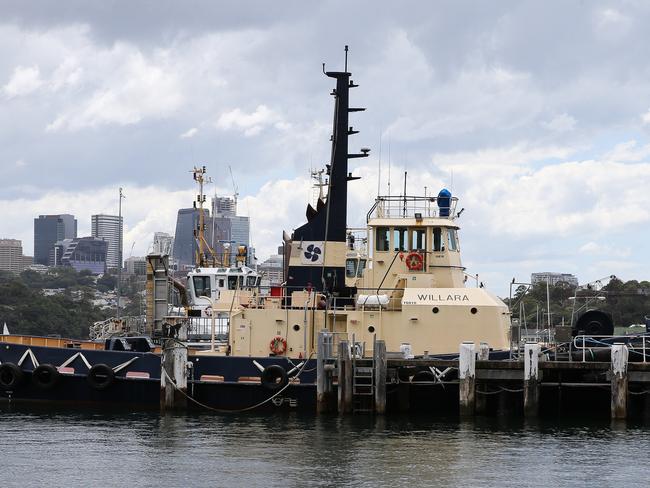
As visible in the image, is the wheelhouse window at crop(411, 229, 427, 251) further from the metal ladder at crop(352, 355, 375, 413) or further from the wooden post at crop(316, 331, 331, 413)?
the metal ladder at crop(352, 355, 375, 413)

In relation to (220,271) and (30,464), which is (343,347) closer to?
(30,464)

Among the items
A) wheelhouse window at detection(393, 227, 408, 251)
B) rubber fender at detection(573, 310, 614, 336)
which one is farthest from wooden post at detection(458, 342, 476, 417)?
wheelhouse window at detection(393, 227, 408, 251)

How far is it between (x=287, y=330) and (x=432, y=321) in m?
3.87

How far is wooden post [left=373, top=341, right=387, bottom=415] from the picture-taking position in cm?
3134

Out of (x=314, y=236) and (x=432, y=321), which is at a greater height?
(x=314, y=236)

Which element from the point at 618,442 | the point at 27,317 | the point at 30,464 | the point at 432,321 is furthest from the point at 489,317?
the point at 27,317

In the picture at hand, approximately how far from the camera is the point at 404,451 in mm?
27625

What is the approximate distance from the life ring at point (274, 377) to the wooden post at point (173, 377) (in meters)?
2.11

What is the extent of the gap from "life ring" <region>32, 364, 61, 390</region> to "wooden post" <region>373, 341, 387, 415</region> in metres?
8.90

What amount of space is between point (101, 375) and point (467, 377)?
9.93m

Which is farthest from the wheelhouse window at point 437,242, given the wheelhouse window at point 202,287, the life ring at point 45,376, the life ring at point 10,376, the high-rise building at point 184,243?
the high-rise building at point 184,243

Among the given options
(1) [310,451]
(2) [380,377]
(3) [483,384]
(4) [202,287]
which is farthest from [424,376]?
(4) [202,287]

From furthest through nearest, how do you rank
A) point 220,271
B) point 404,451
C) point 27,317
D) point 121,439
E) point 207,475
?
point 27,317
point 220,271
point 121,439
point 404,451
point 207,475

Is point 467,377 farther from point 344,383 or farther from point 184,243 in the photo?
point 184,243
